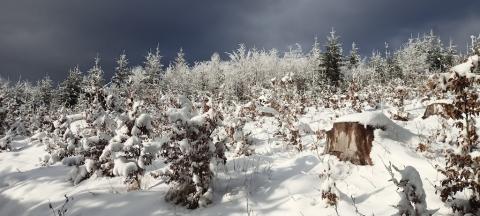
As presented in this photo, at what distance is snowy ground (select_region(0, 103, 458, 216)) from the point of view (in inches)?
202

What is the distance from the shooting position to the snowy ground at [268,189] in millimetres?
5141

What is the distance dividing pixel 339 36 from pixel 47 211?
32183mm

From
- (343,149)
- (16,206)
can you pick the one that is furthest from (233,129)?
(16,206)

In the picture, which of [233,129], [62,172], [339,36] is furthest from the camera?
[339,36]

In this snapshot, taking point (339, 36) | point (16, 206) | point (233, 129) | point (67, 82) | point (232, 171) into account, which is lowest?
point (16, 206)

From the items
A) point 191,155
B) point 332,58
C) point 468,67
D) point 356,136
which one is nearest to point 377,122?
point 356,136

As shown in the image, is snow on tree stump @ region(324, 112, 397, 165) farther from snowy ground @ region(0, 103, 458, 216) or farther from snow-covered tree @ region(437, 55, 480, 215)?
snow-covered tree @ region(437, 55, 480, 215)

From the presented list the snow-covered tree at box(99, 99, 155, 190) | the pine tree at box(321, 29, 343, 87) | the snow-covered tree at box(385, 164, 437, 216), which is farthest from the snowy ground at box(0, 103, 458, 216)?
the pine tree at box(321, 29, 343, 87)

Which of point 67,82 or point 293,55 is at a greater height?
point 293,55

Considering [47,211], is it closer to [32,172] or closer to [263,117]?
[32,172]

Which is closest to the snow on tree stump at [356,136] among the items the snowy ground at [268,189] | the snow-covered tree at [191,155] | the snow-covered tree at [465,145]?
the snowy ground at [268,189]

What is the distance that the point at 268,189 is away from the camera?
588 centimetres

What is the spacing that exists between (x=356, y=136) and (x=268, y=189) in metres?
1.79

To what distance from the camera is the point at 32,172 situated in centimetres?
886
